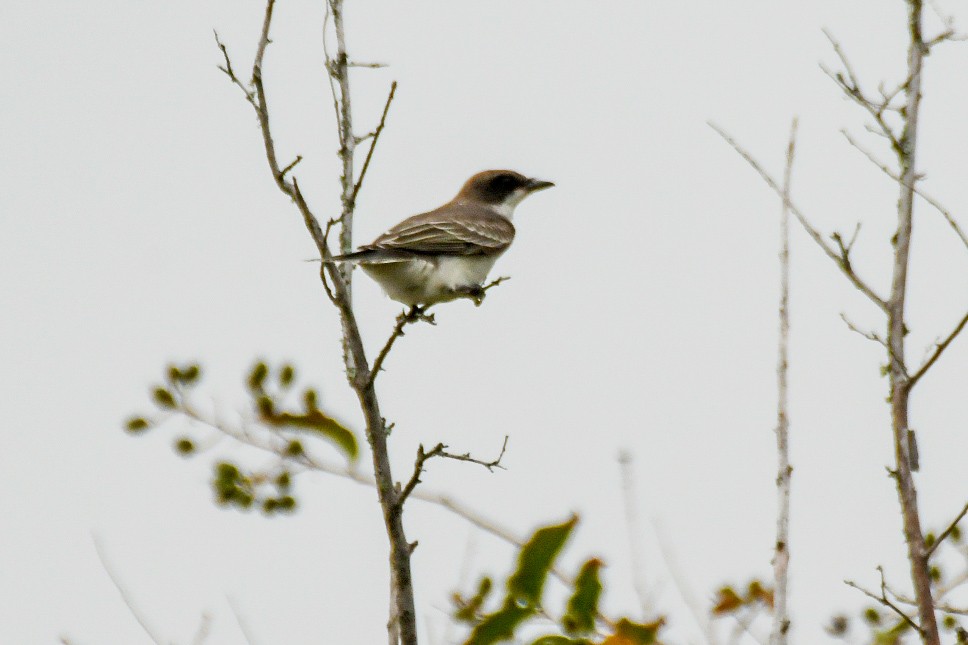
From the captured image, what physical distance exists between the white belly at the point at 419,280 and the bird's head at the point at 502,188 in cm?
281

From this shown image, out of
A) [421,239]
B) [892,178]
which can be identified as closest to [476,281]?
[421,239]

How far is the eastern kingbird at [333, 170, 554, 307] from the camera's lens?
704 cm

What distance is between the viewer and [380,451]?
4.29 m

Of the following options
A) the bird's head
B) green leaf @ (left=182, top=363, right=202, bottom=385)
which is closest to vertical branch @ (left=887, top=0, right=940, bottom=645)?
green leaf @ (left=182, top=363, right=202, bottom=385)

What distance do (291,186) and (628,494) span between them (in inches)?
59.1

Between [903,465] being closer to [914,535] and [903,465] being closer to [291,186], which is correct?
[914,535]

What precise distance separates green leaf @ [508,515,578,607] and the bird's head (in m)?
7.21

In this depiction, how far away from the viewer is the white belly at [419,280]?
705cm

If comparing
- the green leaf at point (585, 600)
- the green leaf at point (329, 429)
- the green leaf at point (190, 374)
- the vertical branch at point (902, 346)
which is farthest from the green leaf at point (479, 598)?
the green leaf at point (190, 374)

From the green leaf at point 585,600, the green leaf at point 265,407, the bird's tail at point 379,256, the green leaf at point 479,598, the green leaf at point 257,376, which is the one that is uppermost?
the bird's tail at point 379,256

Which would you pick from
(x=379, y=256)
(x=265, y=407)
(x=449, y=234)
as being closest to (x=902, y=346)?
(x=265, y=407)

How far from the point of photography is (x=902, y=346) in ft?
14.1

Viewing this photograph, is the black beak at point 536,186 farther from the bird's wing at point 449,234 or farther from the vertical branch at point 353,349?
the vertical branch at point 353,349

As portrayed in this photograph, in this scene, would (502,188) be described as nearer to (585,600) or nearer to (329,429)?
(329,429)
